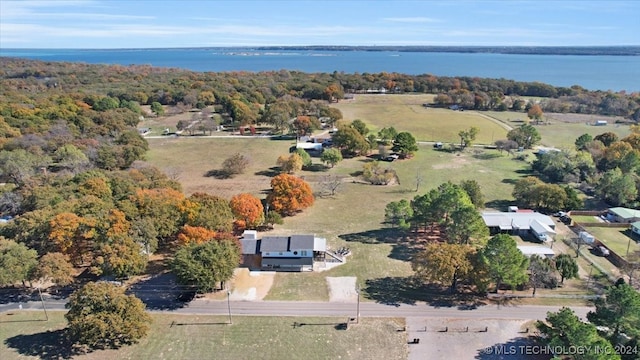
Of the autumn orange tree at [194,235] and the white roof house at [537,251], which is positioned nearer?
Result: the autumn orange tree at [194,235]

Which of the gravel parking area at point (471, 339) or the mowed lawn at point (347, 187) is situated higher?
the mowed lawn at point (347, 187)

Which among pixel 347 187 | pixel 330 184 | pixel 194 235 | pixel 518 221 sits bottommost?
pixel 347 187

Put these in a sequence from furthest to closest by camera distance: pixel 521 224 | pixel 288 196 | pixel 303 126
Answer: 1. pixel 303 126
2. pixel 288 196
3. pixel 521 224

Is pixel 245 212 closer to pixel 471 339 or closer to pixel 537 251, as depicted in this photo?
pixel 471 339

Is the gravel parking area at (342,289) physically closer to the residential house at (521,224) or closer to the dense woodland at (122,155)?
the dense woodland at (122,155)

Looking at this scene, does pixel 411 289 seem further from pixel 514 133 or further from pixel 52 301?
pixel 514 133

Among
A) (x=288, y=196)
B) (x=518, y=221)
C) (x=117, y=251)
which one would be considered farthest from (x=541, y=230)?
(x=117, y=251)

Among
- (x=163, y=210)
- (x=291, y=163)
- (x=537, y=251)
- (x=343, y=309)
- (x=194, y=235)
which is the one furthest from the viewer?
(x=291, y=163)

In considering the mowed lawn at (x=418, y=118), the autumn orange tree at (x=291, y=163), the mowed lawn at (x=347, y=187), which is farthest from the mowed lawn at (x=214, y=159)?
the mowed lawn at (x=418, y=118)
